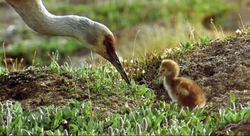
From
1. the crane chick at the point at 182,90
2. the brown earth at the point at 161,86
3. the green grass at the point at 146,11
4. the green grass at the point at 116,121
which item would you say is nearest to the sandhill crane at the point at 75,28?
the brown earth at the point at 161,86

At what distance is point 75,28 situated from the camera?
6.15m

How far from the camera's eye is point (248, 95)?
17.7 feet

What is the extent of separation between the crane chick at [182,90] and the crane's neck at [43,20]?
1.46 metres

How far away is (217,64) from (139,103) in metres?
1.38

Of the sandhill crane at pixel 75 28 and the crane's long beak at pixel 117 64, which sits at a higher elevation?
the sandhill crane at pixel 75 28

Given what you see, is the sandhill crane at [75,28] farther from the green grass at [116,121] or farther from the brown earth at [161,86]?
the green grass at [116,121]

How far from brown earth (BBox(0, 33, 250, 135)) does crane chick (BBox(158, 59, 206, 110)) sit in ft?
0.89

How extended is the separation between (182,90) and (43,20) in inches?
85.9

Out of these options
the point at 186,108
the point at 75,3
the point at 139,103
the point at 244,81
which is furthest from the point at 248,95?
the point at 75,3

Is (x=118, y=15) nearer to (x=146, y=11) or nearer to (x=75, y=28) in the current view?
(x=146, y=11)

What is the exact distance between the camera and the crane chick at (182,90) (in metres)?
5.04

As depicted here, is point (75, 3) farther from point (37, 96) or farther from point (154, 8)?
point (37, 96)

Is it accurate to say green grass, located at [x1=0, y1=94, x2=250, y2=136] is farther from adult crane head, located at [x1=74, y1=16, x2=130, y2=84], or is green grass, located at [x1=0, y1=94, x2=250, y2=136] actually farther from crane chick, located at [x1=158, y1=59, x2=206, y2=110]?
adult crane head, located at [x1=74, y1=16, x2=130, y2=84]

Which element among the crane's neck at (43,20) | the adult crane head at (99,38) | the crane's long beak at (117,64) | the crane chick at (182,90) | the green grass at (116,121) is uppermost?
the crane's neck at (43,20)
